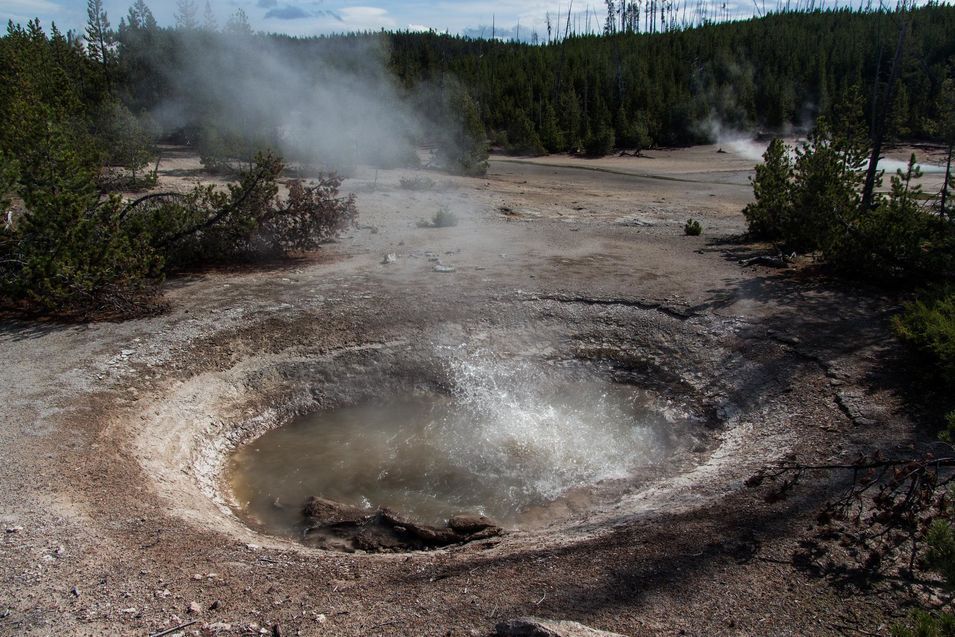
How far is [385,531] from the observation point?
230 inches

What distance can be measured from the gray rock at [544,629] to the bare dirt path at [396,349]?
0.28m

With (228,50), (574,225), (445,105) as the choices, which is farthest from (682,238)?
(228,50)

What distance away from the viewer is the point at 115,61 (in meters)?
33.1

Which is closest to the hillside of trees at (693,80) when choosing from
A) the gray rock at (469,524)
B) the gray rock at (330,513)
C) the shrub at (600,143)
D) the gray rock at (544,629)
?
the shrub at (600,143)

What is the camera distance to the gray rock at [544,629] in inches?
135

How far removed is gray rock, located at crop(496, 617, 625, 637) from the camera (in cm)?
343

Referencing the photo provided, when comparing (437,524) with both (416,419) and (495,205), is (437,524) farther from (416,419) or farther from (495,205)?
(495,205)

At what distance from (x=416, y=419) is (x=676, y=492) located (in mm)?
3295

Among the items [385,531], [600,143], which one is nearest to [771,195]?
[385,531]

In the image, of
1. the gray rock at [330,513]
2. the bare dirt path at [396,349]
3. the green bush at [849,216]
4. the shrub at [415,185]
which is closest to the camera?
the bare dirt path at [396,349]

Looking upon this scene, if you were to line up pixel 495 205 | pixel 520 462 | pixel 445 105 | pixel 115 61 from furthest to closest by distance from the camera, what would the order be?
1. pixel 115 61
2. pixel 445 105
3. pixel 495 205
4. pixel 520 462

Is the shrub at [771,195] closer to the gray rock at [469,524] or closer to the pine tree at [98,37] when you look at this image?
the gray rock at [469,524]

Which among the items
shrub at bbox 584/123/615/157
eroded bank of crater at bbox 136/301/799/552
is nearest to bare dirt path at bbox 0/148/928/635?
eroded bank of crater at bbox 136/301/799/552

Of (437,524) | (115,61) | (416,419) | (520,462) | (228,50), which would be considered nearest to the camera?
(437,524)
